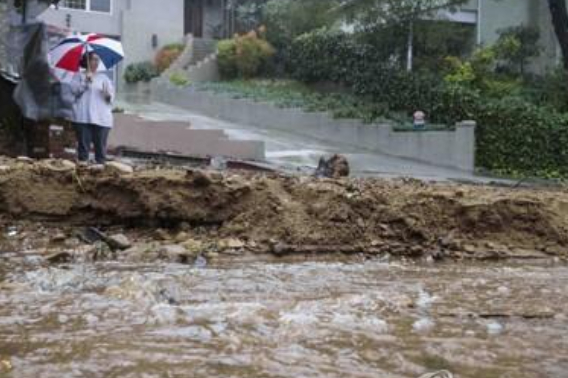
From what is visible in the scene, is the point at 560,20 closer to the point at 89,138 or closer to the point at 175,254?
→ the point at 89,138

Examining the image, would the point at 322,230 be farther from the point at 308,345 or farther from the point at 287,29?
the point at 287,29

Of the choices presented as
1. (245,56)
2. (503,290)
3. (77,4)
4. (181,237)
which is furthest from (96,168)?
(77,4)

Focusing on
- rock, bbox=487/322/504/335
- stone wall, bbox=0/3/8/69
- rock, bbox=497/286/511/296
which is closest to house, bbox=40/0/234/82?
stone wall, bbox=0/3/8/69

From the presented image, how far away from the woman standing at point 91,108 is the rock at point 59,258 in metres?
3.64

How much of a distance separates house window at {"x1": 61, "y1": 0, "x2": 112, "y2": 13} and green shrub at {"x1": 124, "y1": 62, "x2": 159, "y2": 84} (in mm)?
2477

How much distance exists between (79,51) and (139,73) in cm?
1789

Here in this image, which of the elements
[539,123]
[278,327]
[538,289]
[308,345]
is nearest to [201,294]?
[278,327]

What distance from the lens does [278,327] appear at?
5203 millimetres

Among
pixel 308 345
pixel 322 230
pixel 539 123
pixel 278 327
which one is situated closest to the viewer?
pixel 308 345

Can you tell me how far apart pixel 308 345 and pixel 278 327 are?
405mm

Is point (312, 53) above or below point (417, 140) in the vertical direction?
above

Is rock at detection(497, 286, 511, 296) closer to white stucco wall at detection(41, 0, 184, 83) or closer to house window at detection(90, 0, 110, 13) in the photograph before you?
white stucco wall at detection(41, 0, 184, 83)

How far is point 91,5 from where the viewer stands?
30016 mm

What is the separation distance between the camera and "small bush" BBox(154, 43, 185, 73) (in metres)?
30.0
